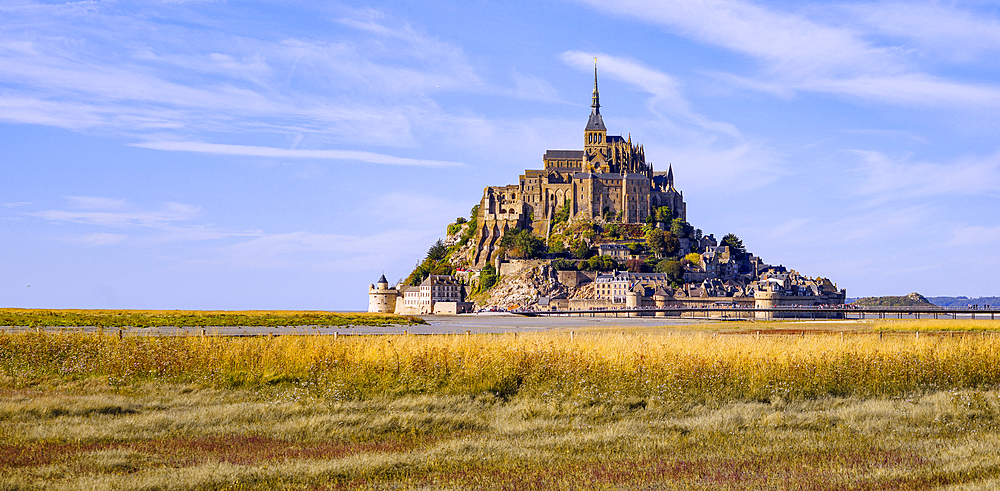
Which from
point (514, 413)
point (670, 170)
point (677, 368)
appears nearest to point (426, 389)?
point (514, 413)

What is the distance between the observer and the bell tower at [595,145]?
18150 cm

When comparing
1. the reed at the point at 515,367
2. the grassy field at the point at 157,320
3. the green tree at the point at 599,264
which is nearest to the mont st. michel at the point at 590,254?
the green tree at the point at 599,264

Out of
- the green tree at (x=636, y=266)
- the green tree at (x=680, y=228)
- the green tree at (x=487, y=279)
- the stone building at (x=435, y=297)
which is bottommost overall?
the stone building at (x=435, y=297)

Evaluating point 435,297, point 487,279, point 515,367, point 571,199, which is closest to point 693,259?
point 571,199

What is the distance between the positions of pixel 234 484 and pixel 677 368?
11.2m

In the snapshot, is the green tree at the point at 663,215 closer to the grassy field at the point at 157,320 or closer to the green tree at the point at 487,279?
the green tree at the point at 487,279

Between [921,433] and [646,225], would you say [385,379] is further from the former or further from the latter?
[646,225]

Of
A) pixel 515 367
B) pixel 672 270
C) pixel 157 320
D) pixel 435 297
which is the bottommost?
pixel 515 367

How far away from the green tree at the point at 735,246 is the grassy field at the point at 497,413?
483 ft

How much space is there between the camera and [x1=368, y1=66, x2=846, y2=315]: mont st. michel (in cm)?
14288

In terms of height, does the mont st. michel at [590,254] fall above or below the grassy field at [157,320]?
above

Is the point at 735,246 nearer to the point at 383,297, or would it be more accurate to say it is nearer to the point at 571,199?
the point at 571,199

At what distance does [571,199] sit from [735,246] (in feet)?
115

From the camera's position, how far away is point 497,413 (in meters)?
16.0
